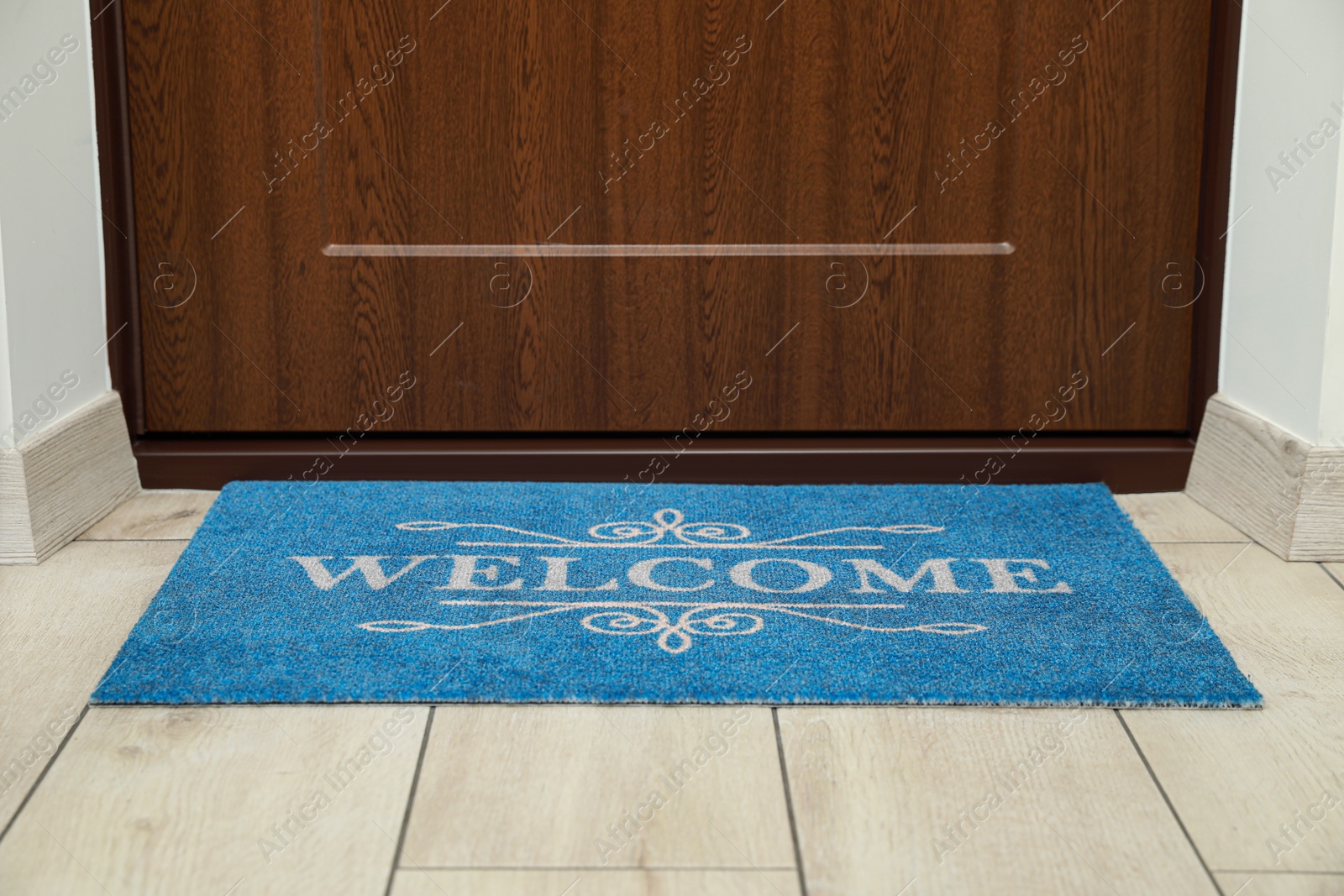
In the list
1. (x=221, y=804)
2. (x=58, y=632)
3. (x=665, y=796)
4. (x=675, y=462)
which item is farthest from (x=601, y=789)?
(x=675, y=462)

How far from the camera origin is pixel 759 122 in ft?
5.32

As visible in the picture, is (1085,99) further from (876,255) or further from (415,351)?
(415,351)

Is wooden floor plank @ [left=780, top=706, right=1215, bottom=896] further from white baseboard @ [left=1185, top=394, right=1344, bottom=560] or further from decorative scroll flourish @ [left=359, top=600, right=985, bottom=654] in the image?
white baseboard @ [left=1185, top=394, right=1344, bottom=560]

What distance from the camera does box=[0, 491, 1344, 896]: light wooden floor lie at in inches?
34.6

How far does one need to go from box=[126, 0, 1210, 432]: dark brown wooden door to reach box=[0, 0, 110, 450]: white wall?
0.22 ft

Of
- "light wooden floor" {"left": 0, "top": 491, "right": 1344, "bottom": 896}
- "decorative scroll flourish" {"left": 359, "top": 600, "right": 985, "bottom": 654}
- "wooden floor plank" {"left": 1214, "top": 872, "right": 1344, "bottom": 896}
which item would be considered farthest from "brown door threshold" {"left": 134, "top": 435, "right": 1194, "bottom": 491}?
"wooden floor plank" {"left": 1214, "top": 872, "right": 1344, "bottom": 896}

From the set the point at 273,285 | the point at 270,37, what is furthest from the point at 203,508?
the point at 270,37

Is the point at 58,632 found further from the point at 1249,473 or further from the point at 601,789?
the point at 1249,473

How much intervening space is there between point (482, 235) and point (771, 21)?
470 mm

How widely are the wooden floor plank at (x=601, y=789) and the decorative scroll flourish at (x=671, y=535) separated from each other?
1.30ft

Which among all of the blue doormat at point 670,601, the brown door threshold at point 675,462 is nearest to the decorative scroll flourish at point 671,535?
the blue doormat at point 670,601

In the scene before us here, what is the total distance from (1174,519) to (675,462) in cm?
66

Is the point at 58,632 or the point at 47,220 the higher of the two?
the point at 47,220

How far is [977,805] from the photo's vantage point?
962 millimetres
